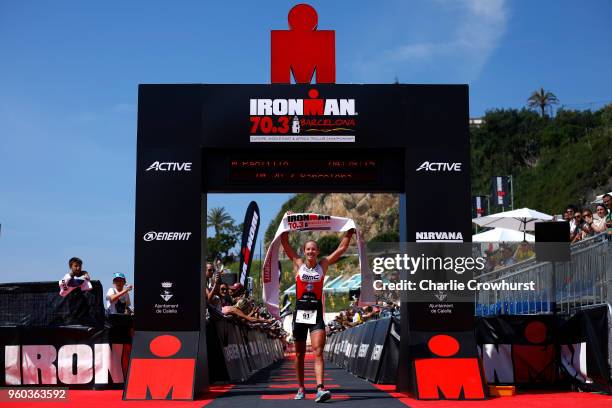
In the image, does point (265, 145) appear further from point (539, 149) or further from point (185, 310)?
point (539, 149)

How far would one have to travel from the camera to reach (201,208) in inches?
407

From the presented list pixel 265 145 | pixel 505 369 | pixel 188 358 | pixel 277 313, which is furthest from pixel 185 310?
pixel 505 369

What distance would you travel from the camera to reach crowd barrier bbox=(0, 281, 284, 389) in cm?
1177

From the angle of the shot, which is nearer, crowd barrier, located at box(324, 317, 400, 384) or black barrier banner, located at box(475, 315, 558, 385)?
black barrier banner, located at box(475, 315, 558, 385)

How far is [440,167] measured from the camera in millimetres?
10273

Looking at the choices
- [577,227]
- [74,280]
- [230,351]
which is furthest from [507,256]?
[74,280]

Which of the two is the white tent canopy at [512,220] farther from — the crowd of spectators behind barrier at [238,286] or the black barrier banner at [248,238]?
the black barrier banner at [248,238]

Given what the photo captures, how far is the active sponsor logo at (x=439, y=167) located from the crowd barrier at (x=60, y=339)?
4816mm

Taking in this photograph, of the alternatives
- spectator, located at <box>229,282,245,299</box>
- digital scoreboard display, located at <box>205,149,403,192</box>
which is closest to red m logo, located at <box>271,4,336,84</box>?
digital scoreboard display, located at <box>205,149,403,192</box>

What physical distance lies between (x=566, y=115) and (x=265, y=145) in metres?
104

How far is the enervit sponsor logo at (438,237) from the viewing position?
1013cm

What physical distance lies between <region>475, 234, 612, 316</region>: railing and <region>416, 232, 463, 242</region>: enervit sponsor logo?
241cm

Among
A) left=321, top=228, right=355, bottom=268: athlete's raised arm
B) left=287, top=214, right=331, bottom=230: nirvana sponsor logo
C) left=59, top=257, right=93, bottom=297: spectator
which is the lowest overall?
left=59, top=257, right=93, bottom=297: spectator

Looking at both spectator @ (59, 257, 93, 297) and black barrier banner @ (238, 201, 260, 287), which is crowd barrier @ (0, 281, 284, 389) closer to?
spectator @ (59, 257, 93, 297)
